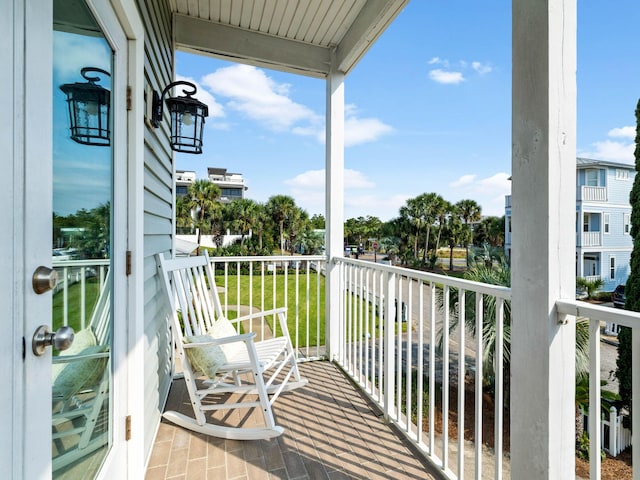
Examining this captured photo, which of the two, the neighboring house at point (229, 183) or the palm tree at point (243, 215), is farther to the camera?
the neighboring house at point (229, 183)

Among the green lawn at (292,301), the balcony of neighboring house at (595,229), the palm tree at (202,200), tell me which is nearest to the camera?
the balcony of neighboring house at (595,229)

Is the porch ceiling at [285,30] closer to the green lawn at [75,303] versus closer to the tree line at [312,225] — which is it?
the green lawn at [75,303]

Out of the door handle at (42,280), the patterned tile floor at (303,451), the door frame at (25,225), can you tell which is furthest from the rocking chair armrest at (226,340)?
the door handle at (42,280)

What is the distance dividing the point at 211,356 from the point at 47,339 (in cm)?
139

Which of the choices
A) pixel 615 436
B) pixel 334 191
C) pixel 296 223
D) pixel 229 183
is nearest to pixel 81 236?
pixel 334 191

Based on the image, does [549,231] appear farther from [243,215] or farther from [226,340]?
[243,215]

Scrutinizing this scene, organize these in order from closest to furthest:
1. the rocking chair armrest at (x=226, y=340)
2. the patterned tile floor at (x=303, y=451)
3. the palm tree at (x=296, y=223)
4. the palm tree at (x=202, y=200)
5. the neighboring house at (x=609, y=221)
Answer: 1. the patterned tile floor at (x=303, y=451)
2. the rocking chair armrest at (x=226, y=340)
3. the neighboring house at (x=609, y=221)
4. the palm tree at (x=202, y=200)
5. the palm tree at (x=296, y=223)

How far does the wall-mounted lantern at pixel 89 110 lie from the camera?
3.34 feet

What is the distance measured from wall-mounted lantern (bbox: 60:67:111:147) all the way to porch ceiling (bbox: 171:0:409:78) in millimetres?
1938

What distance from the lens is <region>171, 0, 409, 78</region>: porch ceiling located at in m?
2.67

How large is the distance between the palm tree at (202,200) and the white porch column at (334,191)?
66.7ft

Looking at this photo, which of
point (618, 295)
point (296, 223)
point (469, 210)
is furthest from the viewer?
point (296, 223)

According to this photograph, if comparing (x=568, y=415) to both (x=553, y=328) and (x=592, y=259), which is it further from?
(x=592, y=259)

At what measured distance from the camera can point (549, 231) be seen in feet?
3.46
